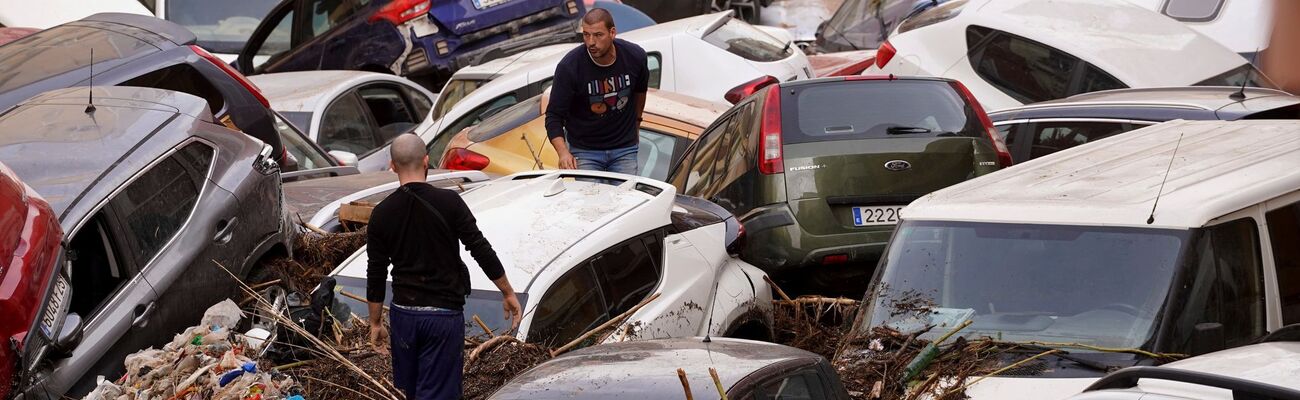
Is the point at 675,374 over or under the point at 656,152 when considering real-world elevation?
over

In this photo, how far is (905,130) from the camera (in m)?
8.64

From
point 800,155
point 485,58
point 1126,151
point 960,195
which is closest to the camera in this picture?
point 960,195

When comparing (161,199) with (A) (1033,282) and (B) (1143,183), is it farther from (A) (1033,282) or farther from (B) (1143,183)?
(B) (1143,183)

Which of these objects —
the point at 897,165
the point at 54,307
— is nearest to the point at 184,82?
the point at 54,307

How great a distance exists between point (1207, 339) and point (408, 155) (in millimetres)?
3013

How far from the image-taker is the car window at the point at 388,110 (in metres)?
14.0

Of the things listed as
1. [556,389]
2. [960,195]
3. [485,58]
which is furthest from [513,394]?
[485,58]

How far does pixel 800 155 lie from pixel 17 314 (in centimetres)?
436

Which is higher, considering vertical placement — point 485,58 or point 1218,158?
point 1218,158

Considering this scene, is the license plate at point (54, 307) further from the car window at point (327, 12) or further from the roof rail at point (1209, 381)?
the car window at point (327, 12)

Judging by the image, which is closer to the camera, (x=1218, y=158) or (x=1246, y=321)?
(x=1246, y=321)

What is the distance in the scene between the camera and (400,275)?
5.95 metres

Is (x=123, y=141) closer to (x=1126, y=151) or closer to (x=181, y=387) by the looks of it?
(x=181, y=387)

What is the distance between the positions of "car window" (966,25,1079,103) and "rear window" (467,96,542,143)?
3845mm
